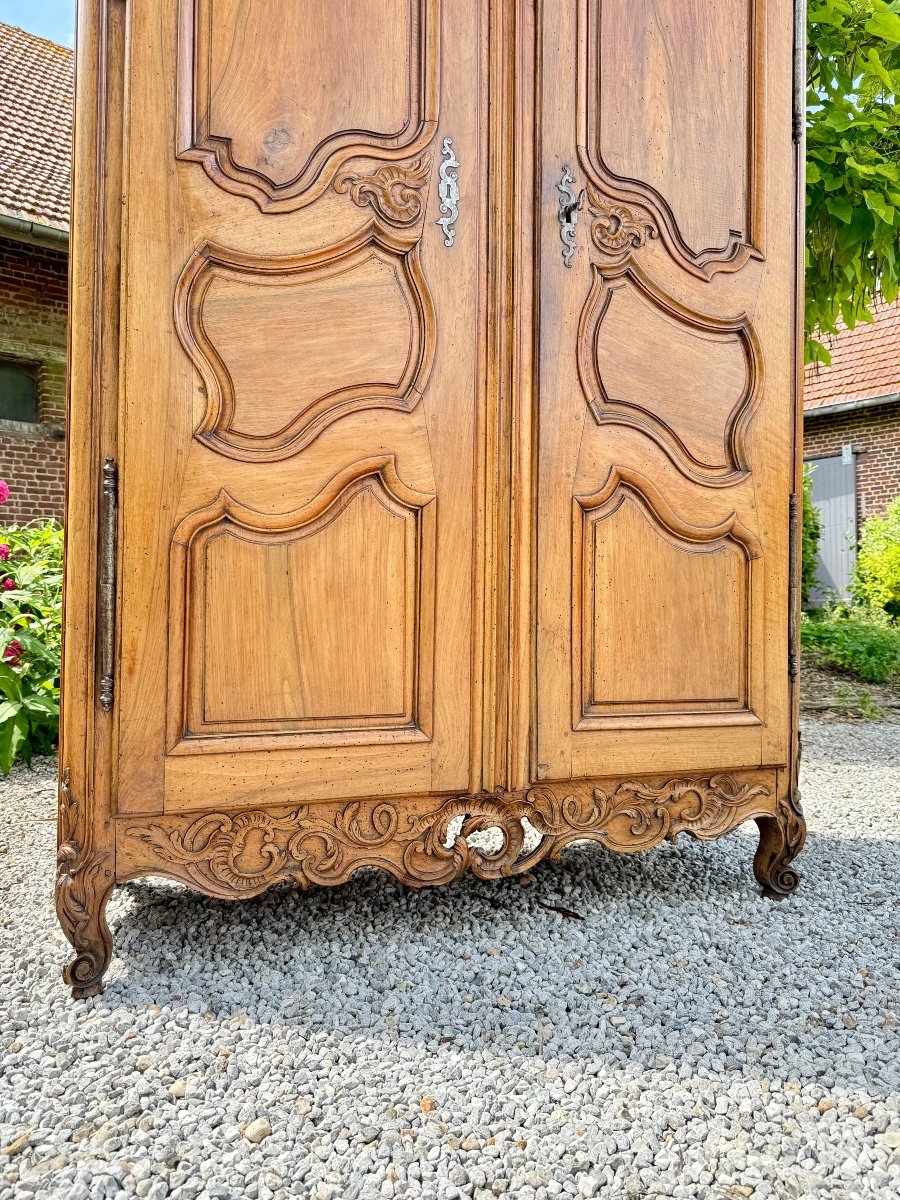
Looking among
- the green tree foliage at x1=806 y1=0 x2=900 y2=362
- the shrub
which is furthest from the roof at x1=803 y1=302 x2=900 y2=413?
the green tree foliage at x1=806 y1=0 x2=900 y2=362

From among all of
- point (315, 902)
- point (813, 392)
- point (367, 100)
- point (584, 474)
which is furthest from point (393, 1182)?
point (813, 392)

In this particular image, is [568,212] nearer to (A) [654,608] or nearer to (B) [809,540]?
(A) [654,608]

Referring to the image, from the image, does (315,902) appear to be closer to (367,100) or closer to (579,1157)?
(579,1157)

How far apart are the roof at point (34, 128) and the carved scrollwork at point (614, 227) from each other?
6378 mm

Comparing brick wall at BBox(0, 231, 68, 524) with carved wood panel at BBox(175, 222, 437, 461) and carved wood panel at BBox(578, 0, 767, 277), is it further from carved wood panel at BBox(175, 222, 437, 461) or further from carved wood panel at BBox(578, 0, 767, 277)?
carved wood panel at BBox(578, 0, 767, 277)

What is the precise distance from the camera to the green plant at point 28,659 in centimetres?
335

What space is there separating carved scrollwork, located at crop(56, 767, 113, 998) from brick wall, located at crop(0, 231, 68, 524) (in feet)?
23.5

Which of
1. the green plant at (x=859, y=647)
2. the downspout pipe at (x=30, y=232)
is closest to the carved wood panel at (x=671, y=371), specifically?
the green plant at (x=859, y=647)

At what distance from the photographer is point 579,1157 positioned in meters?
1.16

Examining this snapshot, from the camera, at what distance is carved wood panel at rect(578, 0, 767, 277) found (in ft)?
6.48

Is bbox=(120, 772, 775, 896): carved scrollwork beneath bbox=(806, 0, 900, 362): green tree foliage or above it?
beneath

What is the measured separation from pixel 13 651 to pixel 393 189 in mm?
2579

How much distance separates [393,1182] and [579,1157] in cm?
26

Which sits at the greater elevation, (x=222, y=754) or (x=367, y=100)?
(x=367, y=100)
